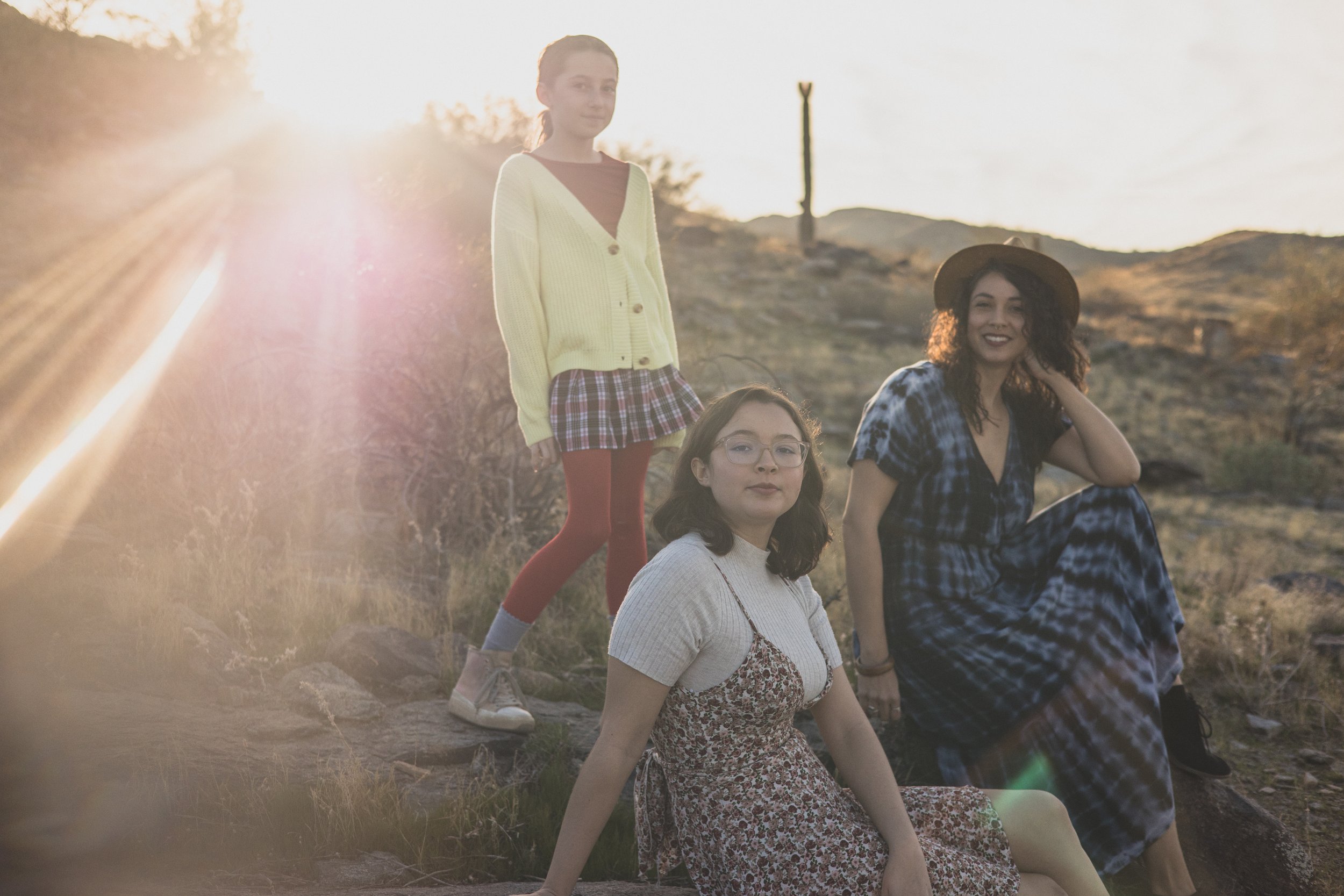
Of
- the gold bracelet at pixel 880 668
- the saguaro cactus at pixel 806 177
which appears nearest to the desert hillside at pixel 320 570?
the gold bracelet at pixel 880 668

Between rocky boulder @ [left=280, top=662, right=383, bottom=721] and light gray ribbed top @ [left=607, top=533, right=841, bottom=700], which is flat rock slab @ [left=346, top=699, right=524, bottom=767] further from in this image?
light gray ribbed top @ [left=607, top=533, right=841, bottom=700]

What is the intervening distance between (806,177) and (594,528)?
24857 mm

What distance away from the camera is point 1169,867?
2516 millimetres

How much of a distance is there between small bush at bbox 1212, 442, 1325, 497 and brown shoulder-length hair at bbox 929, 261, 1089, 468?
9.80 metres

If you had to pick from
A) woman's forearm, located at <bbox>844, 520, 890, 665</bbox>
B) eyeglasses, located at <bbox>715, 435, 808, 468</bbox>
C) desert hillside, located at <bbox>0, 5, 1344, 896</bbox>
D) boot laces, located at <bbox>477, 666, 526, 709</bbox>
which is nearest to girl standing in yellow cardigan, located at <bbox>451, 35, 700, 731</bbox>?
boot laces, located at <bbox>477, 666, 526, 709</bbox>

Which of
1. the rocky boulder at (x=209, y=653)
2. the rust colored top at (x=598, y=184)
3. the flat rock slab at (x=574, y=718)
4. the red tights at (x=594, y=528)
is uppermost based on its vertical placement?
the rust colored top at (x=598, y=184)

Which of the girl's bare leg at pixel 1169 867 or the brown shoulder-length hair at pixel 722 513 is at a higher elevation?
the brown shoulder-length hair at pixel 722 513

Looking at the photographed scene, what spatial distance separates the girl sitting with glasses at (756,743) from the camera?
1.70 metres

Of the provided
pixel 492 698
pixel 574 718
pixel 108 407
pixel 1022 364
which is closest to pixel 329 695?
pixel 492 698

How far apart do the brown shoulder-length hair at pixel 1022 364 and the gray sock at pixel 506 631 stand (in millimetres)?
1501

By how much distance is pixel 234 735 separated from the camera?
2.59 m

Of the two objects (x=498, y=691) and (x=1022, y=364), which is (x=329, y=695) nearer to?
(x=498, y=691)

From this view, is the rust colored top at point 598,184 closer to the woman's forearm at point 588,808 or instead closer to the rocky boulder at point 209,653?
the woman's forearm at point 588,808

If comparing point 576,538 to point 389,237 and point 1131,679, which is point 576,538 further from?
point 389,237
